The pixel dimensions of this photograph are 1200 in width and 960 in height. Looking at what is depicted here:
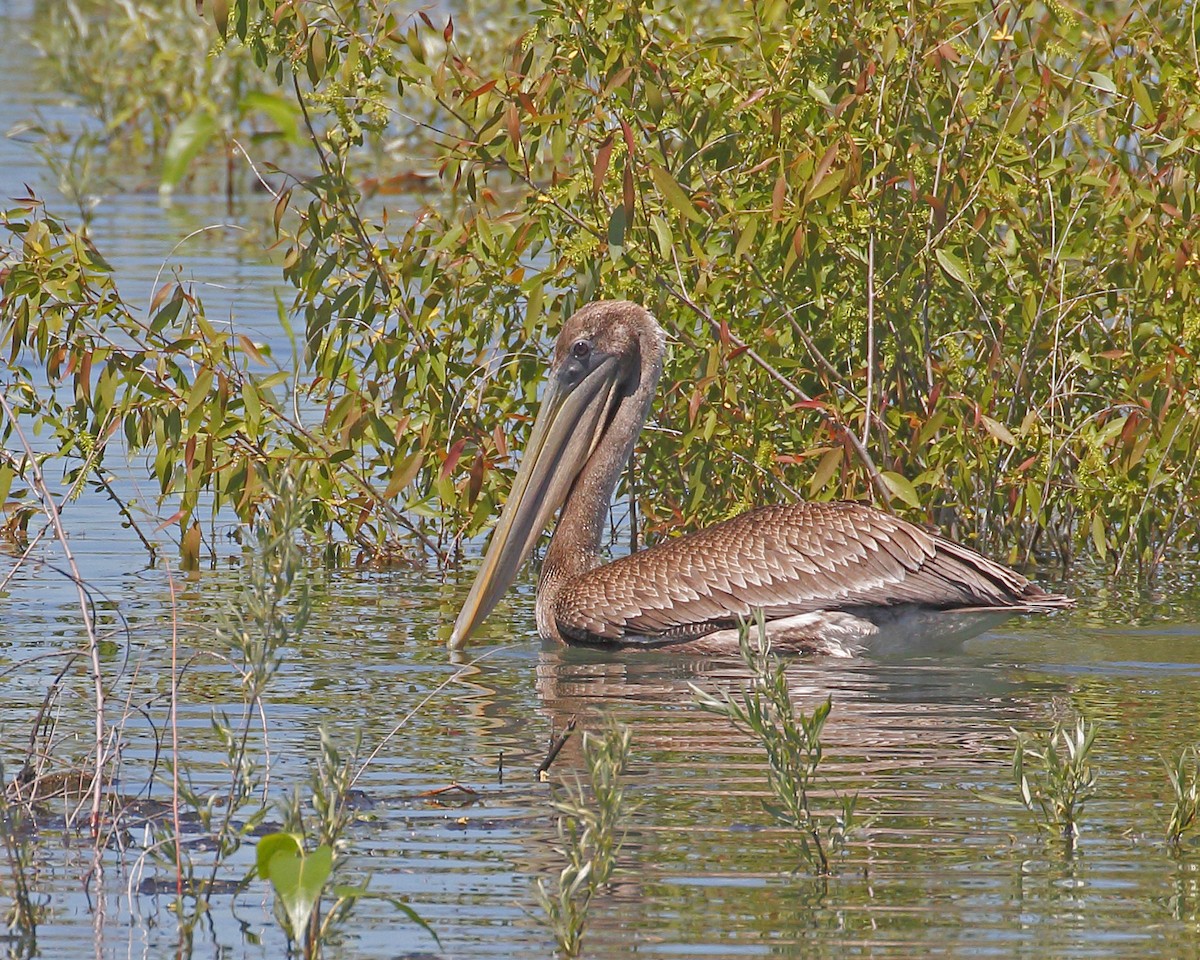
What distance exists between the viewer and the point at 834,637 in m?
8.73

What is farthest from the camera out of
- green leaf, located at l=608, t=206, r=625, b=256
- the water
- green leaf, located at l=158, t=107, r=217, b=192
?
green leaf, located at l=608, t=206, r=625, b=256

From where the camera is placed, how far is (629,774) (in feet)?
21.4

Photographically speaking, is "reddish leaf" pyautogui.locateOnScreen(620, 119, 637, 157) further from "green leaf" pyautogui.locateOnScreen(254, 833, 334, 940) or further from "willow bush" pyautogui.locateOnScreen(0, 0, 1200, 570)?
"green leaf" pyautogui.locateOnScreen(254, 833, 334, 940)

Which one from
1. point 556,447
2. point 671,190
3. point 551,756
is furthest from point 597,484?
point 551,756

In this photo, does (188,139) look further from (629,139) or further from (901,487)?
(901,487)

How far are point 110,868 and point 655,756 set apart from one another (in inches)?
74.8

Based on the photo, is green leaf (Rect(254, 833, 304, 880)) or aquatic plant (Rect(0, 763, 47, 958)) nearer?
green leaf (Rect(254, 833, 304, 880))

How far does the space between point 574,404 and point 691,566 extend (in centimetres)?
94

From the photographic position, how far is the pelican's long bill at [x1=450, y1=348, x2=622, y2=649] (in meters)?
9.24

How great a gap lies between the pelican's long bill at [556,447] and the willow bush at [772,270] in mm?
251

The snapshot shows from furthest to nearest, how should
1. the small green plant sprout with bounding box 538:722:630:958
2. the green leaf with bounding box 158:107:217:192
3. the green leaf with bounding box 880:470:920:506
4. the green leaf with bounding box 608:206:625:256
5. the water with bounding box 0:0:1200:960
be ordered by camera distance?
1. the green leaf with bounding box 880:470:920:506
2. the green leaf with bounding box 608:206:625:256
3. the water with bounding box 0:0:1200:960
4. the small green plant sprout with bounding box 538:722:630:958
5. the green leaf with bounding box 158:107:217:192

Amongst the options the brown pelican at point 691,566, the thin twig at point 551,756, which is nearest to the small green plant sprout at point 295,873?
the thin twig at point 551,756

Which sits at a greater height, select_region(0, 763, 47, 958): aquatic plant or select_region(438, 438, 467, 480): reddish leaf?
select_region(0, 763, 47, 958): aquatic plant

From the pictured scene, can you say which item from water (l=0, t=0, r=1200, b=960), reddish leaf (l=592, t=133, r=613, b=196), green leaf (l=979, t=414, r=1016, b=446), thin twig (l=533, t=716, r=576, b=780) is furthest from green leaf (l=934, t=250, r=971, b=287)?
thin twig (l=533, t=716, r=576, b=780)
